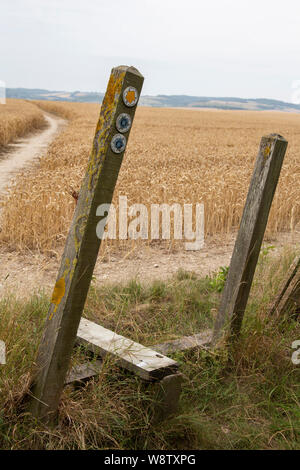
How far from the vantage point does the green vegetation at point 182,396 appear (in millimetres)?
2357

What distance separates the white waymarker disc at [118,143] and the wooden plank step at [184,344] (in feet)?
5.09

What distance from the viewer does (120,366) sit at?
2.79 m

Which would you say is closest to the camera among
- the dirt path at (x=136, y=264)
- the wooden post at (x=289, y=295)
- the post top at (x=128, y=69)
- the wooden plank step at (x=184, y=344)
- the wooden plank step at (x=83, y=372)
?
the post top at (x=128, y=69)

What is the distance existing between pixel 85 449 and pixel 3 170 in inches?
511

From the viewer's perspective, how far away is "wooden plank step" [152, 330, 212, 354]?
3.17 m

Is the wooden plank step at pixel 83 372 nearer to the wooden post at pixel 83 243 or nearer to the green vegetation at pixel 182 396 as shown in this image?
the green vegetation at pixel 182 396

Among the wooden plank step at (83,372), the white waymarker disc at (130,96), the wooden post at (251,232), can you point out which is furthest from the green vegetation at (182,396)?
the white waymarker disc at (130,96)

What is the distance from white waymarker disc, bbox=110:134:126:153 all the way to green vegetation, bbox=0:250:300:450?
114cm

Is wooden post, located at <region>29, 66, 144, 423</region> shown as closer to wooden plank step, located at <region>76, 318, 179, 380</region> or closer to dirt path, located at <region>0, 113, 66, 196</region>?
wooden plank step, located at <region>76, 318, 179, 380</region>

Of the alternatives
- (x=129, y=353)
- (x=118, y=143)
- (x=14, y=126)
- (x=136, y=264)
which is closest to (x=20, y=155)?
(x=14, y=126)

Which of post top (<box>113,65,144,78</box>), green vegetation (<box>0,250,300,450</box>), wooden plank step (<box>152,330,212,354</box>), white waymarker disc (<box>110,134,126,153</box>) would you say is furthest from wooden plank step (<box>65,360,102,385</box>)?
post top (<box>113,65,144,78</box>)

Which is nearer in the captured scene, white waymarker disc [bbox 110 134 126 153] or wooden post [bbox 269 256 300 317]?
white waymarker disc [bbox 110 134 126 153]

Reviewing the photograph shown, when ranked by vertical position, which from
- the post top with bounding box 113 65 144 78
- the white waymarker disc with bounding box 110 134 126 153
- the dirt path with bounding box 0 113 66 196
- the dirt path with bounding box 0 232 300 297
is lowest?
the dirt path with bounding box 0 113 66 196
